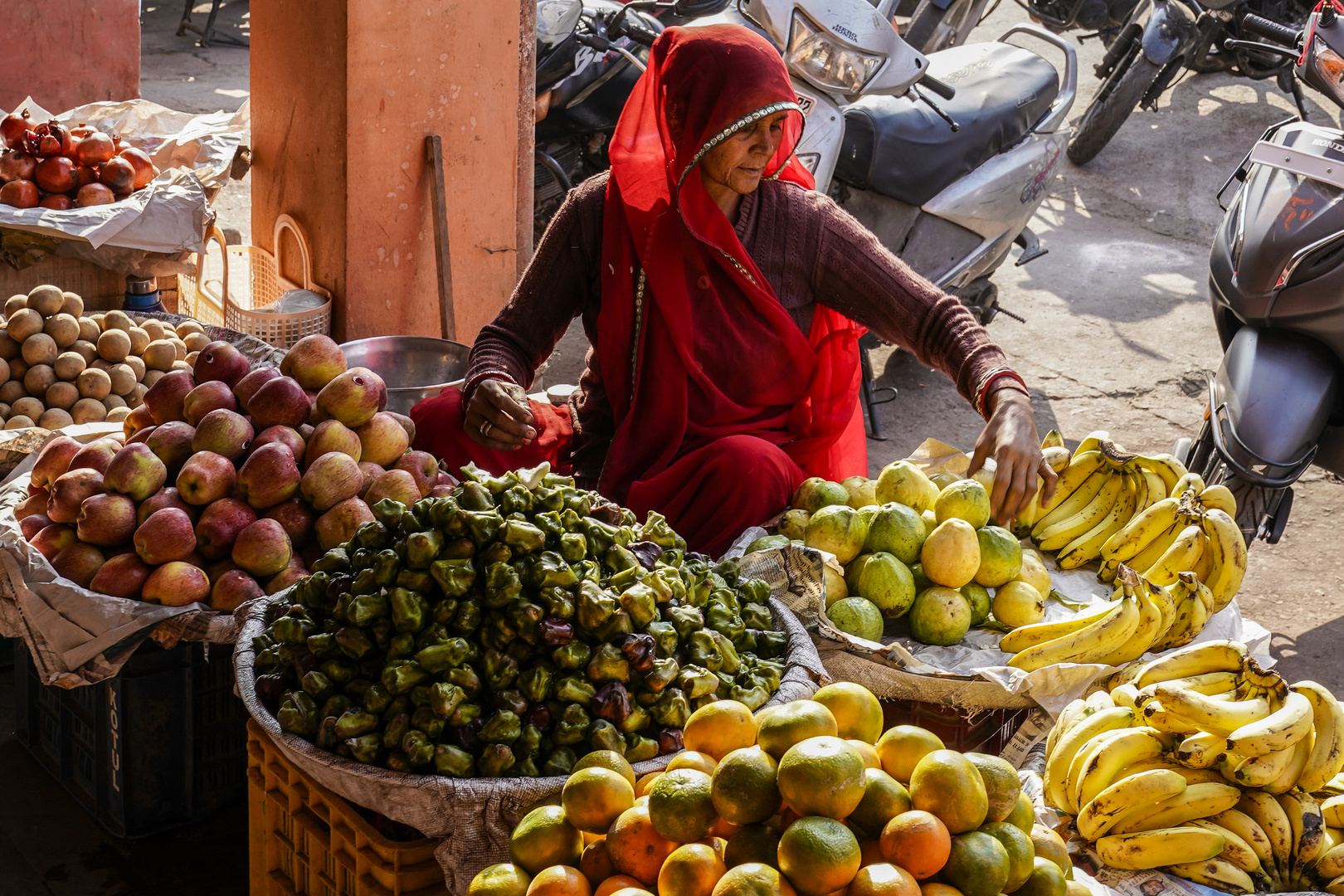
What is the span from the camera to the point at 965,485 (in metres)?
2.61

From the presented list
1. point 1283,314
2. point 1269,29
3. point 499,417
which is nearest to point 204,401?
point 499,417

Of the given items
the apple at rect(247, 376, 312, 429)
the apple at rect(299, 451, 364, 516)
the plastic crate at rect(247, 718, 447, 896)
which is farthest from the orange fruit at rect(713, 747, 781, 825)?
the apple at rect(247, 376, 312, 429)

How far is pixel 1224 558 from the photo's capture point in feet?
8.40

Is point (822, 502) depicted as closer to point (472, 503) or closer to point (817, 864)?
point (472, 503)

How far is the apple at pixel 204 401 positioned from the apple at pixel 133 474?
0.17 m

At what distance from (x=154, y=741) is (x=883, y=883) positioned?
5.96 feet

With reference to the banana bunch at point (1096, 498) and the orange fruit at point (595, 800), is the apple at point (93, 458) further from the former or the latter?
the banana bunch at point (1096, 498)

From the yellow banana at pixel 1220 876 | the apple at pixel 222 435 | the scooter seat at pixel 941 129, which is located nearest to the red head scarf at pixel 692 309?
the apple at pixel 222 435

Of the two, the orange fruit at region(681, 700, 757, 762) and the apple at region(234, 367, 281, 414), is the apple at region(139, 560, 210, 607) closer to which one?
the apple at region(234, 367, 281, 414)

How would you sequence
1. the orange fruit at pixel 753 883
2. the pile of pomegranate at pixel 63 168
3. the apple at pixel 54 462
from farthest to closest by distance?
the pile of pomegranate at pixel 63 168 → the apple at pixel 54 462 → the orange fruit at pixel 753 883

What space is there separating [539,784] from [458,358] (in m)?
2.29

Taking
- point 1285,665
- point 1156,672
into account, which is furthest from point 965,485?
point 1285,665

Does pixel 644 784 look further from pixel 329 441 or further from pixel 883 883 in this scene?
pixel 329 441

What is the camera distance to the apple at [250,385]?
267cm
